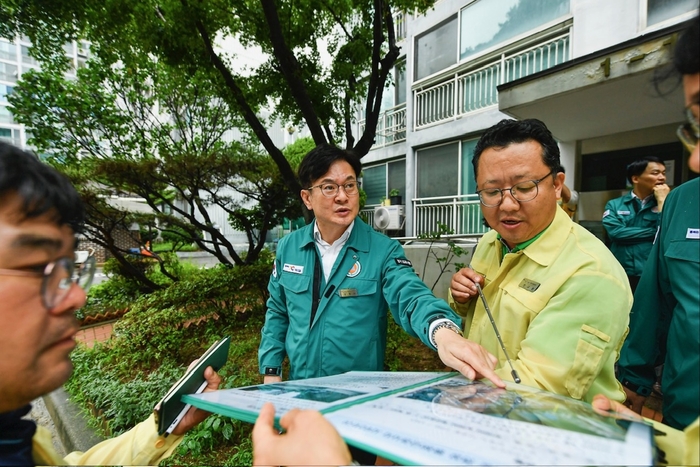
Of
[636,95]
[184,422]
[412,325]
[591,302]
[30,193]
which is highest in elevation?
[636,95]

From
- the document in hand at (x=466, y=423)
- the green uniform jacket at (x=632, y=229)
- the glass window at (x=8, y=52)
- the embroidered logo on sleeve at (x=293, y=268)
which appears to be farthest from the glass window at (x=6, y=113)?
the glass window at (x=8, y=52)

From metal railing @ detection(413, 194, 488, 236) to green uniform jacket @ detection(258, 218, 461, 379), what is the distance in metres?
7.07

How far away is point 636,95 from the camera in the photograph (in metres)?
4.08

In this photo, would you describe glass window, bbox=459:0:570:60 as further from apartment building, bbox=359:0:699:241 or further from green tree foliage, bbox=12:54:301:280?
green tree foliage, bbox=12:54:301:280

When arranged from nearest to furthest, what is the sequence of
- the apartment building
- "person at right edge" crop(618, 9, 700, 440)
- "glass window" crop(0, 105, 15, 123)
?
"person at right edge" crop(618, 9, 700, 440), the apartment building, "glass window" crop(0, 105, 15, 123)

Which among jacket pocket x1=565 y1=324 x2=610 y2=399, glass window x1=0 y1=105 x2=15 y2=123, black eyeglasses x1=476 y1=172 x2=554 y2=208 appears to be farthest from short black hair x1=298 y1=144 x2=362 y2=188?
glass window x1=0 y1=105 x2=15 y2=123

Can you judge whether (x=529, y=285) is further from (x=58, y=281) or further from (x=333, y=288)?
(x=58, y=281)

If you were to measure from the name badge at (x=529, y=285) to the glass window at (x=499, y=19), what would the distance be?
811 cm

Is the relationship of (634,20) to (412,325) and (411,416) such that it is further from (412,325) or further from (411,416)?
(411,416)

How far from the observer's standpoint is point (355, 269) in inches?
81.7

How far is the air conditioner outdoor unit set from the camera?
35.4ft

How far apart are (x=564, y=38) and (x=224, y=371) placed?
8.51 meters

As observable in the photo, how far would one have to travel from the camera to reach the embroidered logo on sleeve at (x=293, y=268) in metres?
2.16

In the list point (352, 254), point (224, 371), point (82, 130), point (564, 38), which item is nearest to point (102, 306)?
point (82, 130)
